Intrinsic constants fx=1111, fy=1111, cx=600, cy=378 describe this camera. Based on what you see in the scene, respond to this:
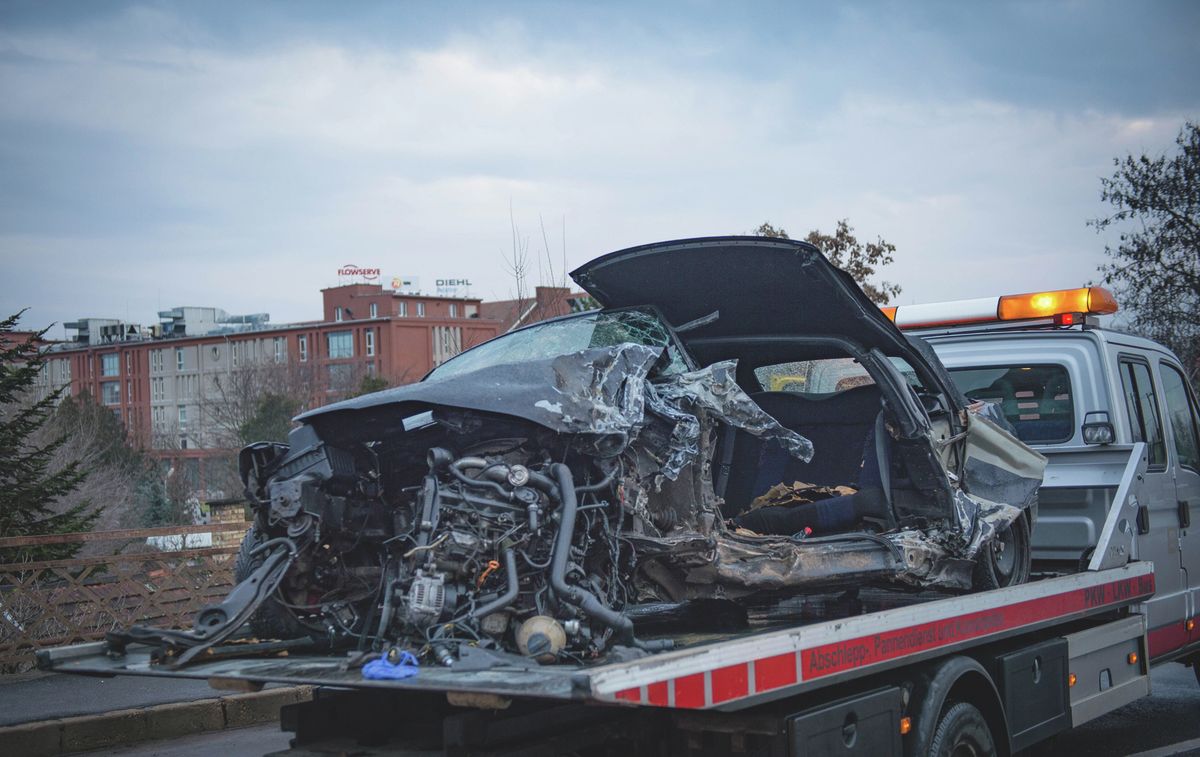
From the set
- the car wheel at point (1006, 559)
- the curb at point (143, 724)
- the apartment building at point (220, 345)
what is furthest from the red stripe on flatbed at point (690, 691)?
the apartment building at point (220, 345)

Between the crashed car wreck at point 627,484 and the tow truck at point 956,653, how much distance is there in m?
0.27

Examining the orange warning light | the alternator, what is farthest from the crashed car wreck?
the orange warning light

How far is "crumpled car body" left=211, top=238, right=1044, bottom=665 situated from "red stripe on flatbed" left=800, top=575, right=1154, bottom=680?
41 centimetres

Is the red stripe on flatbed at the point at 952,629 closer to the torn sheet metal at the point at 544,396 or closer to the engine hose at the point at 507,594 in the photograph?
the engine hose at the point at 507,594

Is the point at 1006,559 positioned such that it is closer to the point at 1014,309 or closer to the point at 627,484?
the point at 1014,309

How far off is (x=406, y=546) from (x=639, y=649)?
1.03 m

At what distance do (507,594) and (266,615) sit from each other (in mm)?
1298

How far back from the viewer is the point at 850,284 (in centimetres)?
538

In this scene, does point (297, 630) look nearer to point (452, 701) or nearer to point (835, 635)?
point (452, 701)

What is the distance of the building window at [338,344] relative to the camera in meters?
81.0

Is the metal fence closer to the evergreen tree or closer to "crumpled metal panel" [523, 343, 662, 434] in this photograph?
the evergreen tree

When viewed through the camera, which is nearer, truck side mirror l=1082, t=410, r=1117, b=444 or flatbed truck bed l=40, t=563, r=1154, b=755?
flatbed truck bed l=40, t=563, r=1154, b=755

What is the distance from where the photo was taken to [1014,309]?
7.57 metres

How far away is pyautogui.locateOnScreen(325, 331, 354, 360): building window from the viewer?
266 ft
